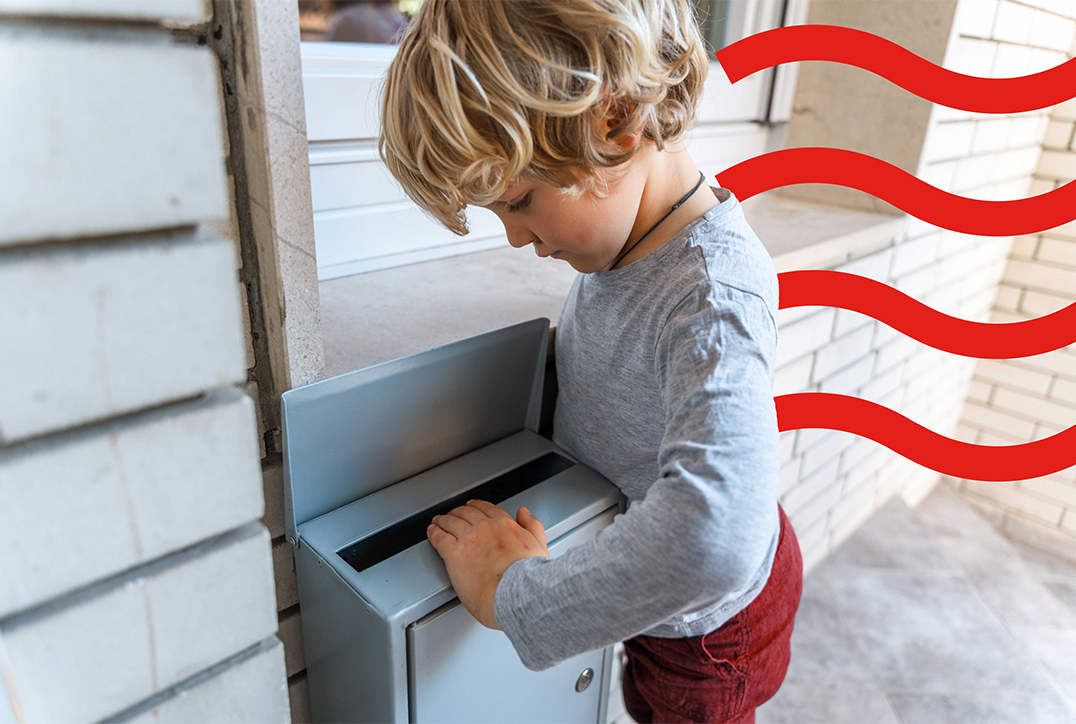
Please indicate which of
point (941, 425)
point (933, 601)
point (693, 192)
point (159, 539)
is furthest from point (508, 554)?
point (941, 425)

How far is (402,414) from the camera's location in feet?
2.64

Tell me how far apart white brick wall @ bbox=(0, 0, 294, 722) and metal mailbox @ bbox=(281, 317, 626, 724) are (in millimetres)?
172

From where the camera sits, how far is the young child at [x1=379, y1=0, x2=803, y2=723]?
1.90 ft

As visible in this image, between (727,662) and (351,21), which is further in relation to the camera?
(351,21)

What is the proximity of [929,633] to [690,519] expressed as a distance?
5.91 feet

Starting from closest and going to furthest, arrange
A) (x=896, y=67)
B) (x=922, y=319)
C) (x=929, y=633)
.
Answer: (x=896, y=67)
(x=929, y=633)
(x=922, y=319)

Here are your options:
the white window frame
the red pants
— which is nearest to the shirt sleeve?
the red pants

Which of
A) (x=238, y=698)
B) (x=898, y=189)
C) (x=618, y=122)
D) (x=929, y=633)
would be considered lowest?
(x=929, y=633)

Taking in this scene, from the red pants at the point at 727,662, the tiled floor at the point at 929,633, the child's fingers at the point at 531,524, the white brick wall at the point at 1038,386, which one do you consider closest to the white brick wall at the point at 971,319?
the white brick wall at the point at 1038,386

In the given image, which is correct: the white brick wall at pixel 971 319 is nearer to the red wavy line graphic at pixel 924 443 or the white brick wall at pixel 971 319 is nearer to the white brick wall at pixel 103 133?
the red wavy line graphic at pixel 924 443

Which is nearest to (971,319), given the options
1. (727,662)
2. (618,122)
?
(727,662)

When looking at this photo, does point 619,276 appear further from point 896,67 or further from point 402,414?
point 896,67

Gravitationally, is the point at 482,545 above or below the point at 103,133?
below

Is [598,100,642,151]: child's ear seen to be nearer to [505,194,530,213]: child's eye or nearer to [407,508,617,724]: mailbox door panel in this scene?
[505,194,530,213]: child's eye
